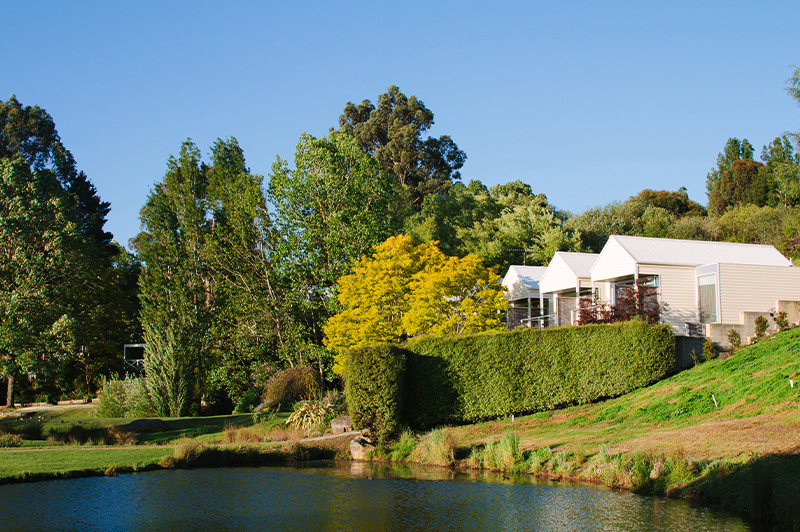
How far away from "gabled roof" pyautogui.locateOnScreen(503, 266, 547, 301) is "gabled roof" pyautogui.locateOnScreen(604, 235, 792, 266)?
23.3ft

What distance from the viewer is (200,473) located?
1639 centimetres

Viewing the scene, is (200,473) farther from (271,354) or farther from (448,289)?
(271,354)

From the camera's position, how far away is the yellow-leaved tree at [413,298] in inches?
966

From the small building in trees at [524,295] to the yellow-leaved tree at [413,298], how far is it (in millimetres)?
8398

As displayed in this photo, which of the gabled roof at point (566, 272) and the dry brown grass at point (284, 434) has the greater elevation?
the gabled roof at point (566, 272)

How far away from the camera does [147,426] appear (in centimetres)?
2223

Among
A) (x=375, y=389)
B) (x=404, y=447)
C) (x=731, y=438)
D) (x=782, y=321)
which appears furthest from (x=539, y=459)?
(x=782, y=321)

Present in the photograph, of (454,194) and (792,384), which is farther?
(454,194)

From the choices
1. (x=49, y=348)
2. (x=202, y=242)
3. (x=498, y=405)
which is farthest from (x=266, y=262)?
(x=498, y=405)

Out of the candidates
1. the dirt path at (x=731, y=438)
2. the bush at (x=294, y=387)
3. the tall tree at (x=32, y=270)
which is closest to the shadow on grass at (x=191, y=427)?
the bush at (x=294, y=387)

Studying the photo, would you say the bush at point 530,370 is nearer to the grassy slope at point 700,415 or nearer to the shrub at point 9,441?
the grassy slope at point 700,415

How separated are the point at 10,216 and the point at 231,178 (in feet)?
40.5

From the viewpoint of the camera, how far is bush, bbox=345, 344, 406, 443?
19.7 m

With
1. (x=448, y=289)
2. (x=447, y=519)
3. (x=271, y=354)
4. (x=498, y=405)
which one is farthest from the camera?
(x=271, y=354)
